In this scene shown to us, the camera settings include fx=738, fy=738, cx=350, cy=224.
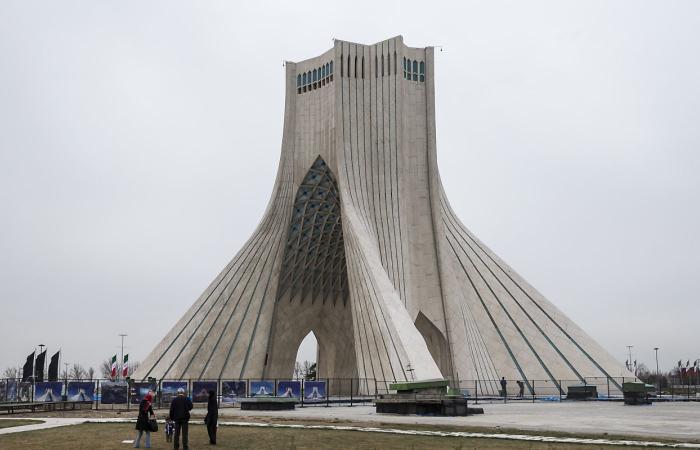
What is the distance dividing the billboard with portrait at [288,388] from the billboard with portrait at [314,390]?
483 mm

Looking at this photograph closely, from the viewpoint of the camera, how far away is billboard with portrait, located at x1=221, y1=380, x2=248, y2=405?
2614cm

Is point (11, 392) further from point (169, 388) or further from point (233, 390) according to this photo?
point (233, 390)

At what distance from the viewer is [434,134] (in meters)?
36.1

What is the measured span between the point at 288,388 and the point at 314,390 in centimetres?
134

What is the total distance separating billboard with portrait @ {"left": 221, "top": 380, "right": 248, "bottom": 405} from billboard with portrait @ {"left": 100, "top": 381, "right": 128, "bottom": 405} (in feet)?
11.4

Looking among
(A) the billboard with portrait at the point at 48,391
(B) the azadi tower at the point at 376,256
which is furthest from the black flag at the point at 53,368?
(A) the billboard with portrait at the point at 48,391

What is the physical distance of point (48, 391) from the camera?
2392 cm

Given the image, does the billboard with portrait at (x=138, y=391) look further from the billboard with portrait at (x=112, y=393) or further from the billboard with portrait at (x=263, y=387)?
the billboard with portrait at (x=263, y=387)

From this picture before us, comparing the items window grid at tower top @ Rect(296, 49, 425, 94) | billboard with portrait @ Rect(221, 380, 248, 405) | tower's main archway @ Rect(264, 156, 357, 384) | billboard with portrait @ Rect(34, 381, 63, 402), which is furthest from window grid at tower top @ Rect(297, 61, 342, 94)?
billboard with portrait @ Rect(34, 381, 63, 402)

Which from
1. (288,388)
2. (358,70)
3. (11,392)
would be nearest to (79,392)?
(11,392)

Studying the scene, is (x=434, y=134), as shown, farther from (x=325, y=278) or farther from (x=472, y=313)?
(x=325, y=278)

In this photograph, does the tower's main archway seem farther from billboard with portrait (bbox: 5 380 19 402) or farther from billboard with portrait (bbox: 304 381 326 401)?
billboard with portrait (bbox: 5 380 19 402)

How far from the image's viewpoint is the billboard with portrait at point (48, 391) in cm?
2380

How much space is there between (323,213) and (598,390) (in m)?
16.6
